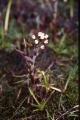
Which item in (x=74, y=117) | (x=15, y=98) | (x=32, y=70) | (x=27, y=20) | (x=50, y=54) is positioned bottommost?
(x=74, y=117)

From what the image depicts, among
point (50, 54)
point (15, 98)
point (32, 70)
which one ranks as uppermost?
point (50, 54)

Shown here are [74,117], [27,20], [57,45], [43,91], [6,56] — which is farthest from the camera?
[27,20]

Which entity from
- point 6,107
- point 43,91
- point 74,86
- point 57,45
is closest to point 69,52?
point 57,45

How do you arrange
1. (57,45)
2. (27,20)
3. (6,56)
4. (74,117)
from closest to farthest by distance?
(74,117), (6,56), (57,45), (27,20)

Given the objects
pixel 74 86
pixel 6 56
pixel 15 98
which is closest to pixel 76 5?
pixel 6 56

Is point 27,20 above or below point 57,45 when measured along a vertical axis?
above

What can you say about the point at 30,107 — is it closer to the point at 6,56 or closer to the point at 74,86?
the point at 74,86

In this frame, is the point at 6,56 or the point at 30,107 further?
the point at 6,56

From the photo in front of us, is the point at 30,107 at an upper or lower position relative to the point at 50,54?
lower

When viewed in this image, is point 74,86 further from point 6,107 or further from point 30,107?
point 6,107
